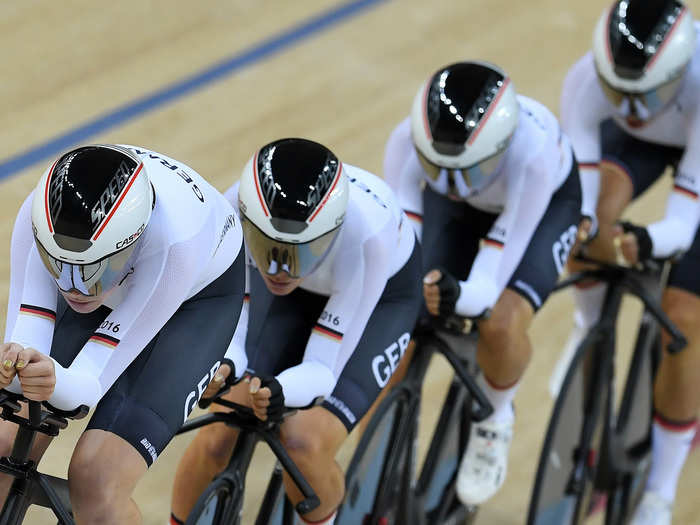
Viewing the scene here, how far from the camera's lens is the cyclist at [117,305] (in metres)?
2.51

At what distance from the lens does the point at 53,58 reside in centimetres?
614

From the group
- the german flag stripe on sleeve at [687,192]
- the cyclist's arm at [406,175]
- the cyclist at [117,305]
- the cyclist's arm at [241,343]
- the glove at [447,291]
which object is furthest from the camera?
the german flag stripe on sleeve at [687,192]

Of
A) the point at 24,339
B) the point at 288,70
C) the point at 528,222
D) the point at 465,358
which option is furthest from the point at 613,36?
the point at 288,70

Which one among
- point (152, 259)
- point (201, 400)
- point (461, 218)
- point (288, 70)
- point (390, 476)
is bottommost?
point (288, 70)

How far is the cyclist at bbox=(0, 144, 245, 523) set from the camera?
98.9 inches

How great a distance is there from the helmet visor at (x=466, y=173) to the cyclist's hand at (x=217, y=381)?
837 mm

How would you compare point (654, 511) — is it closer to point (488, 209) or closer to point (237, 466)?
point (488, 209)

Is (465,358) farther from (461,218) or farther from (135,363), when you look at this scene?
(135,363)

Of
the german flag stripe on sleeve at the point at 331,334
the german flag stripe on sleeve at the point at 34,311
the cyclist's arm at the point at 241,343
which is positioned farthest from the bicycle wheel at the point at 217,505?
the german flag stripe on sleeve at the point at 34,311

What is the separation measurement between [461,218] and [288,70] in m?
2.73

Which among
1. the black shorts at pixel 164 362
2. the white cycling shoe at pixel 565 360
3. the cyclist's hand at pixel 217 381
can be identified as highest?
the black shorts at pixel 164 362

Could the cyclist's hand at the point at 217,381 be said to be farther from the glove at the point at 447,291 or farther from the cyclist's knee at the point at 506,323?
the cyclist's knee at the point at 506,323

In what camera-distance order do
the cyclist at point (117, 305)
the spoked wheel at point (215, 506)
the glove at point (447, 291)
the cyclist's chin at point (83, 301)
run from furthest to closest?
1. the glove at point (447, 291)
2. the spoked wheel at point (215, 506)
3. the cyclist's chin at point (83, 301)
4. the cyclist at point (117, 305)

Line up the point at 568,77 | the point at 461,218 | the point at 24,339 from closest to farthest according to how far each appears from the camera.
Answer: the point at 24,339, the point at 461,218, the point at 568,77
